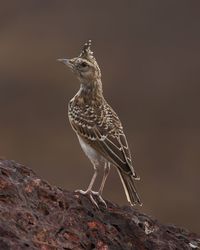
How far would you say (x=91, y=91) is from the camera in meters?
9.01

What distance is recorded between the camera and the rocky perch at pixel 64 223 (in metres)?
6.47

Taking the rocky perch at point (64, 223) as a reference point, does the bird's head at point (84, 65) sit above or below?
above

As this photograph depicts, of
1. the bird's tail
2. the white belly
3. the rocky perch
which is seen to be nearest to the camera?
the rocky perch

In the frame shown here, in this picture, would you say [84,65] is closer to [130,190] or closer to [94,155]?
[94,155]

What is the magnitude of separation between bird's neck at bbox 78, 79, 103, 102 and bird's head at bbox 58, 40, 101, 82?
0.04m

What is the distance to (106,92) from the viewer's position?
114 feet

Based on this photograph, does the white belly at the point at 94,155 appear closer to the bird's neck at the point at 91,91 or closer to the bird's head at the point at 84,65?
the bird's neck at the point at 91,91

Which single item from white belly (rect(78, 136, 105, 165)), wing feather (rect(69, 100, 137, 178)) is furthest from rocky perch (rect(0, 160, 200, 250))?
white belly (rect(78, 136, 105, 165))

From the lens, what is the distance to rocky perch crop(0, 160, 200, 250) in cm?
647

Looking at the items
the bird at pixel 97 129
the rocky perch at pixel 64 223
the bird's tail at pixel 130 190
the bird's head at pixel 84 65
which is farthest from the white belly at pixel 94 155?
the rocky perch at pixel 64 223

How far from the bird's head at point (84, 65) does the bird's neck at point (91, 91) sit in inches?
1.7

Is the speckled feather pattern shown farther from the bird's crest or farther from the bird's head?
the bird's crest

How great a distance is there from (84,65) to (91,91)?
23cm

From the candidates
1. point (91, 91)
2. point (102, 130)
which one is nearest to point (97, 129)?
point (102, 130)
